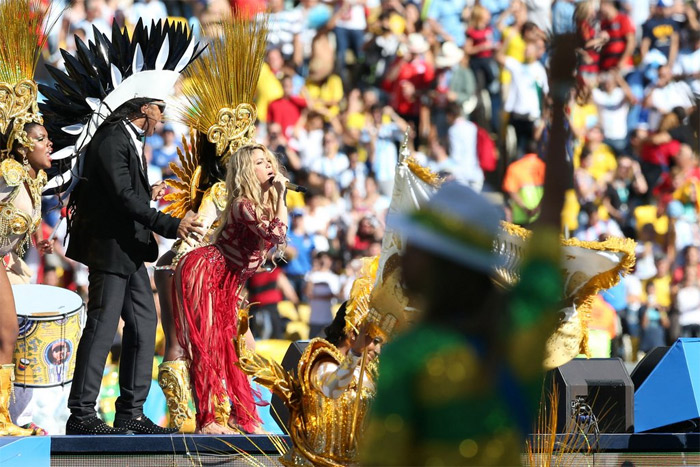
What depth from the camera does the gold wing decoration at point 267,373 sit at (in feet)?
13.0

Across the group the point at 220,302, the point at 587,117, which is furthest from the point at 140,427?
the point at 587,117

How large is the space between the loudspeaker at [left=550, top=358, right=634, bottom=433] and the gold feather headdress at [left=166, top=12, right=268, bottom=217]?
2.05 m

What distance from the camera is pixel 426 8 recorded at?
11.0 metres

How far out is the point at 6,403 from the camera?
5457 millimetres

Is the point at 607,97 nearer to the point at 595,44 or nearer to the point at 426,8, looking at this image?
the point at 426,8

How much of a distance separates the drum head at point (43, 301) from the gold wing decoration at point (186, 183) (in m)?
0.75

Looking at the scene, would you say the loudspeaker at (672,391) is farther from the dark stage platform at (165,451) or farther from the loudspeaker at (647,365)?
the dark stage platform at (165,451)

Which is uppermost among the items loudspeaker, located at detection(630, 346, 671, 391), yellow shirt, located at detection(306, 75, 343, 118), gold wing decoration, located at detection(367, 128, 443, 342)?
yellow shirt, located at detection(306, 75, 343, 118)

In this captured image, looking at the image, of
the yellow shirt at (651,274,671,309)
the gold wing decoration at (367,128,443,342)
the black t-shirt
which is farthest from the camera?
the black t-shirt

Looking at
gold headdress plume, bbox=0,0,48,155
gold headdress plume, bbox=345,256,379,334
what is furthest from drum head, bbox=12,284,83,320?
gold headdress plume, bbox=345,256,379,334

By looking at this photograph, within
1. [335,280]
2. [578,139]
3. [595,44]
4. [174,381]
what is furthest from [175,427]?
[578,139]

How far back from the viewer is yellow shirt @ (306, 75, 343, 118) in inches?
419

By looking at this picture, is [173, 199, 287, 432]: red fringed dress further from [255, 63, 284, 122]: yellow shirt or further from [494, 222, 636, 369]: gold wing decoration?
[255, 63, 284, 122]: yellow shirt

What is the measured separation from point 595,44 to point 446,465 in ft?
2.53
